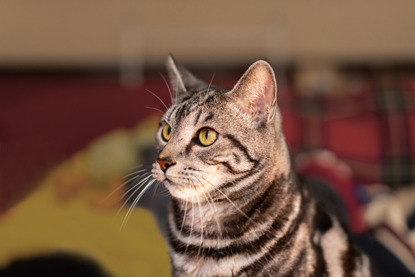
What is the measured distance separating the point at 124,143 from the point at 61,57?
1.16 metres

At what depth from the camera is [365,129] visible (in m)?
1.30

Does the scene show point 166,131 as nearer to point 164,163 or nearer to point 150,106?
point 164,163

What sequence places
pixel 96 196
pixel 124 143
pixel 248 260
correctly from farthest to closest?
1. pixel 124 143
2. pixel 96 196
3. pixel 248 260

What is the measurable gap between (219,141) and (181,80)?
115 millimetres

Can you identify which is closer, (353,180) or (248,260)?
(248,260)

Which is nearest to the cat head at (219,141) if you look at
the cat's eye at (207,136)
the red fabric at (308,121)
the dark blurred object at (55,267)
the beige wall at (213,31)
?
the cat's eye at (207,136)

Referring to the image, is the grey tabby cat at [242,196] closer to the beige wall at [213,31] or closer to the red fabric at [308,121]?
the red fabric at [308,121]

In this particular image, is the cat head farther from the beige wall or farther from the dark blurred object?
the beige wall

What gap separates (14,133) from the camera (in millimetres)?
1200

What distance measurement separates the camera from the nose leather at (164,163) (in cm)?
48

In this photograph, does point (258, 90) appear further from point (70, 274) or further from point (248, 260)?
point (70, 274)

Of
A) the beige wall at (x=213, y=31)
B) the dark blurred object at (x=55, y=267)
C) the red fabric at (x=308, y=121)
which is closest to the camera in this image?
the dark blurred object at (x=55, y=267)

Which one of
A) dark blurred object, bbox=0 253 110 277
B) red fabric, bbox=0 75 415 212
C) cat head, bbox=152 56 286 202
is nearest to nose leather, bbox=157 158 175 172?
cat head, bbox=152 56 286 202

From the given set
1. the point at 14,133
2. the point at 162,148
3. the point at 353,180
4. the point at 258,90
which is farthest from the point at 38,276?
the point at 353,180
